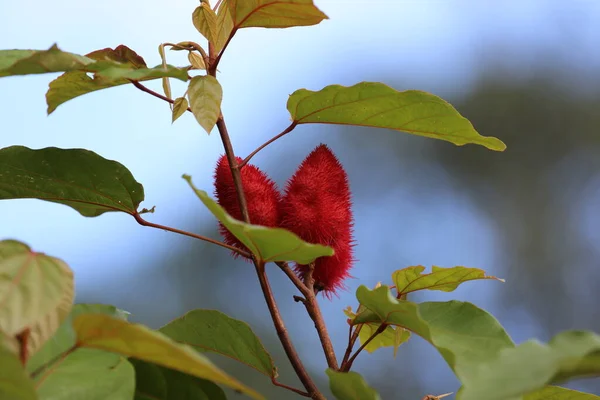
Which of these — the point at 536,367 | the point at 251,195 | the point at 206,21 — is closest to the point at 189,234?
the point at 251,195

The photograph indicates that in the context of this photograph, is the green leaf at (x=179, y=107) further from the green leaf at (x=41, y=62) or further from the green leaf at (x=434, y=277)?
the green leaf at (x=434, y=277)

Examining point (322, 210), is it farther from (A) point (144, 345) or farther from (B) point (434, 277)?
(A) point (144, 345)

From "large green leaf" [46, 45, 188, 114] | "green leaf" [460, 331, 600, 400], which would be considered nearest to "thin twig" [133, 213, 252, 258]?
"large green leaf" [46, 45, 188, 114]

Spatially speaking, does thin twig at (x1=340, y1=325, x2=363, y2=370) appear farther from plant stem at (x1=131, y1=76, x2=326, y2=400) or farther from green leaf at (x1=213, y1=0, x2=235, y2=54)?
green leaf at (x1=213, y1=0, x2=235, y2=54)

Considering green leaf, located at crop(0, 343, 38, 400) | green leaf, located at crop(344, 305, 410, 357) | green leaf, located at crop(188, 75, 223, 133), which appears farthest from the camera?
green leaf, located at crop(344, 305, 410, 357)

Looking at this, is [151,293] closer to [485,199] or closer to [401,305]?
[485,199]
